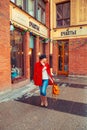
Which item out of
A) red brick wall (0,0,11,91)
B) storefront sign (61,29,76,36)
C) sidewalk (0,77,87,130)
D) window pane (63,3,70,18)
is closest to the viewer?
sidewalk (0,77,87,130)

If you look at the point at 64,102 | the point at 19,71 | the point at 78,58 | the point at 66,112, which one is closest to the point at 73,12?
the point at 78,58

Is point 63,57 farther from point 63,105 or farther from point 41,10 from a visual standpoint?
point 63,105

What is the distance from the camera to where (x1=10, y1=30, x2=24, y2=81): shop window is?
909cm

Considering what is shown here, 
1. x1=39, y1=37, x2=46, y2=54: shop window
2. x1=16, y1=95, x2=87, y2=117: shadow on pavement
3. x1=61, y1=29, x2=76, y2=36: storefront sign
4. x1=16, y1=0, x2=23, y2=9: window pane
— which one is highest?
x1=16, y1=0, x2=23, y2=9: window pane

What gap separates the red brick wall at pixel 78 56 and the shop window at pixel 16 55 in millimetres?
5424

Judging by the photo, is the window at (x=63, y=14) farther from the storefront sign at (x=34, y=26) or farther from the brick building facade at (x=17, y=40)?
the storefront sign at (x=34, y=26)

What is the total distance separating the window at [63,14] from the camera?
14.7 metres

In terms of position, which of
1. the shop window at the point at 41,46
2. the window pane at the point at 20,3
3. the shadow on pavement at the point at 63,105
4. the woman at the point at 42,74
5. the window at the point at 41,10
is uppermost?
the window at the point at 41,10

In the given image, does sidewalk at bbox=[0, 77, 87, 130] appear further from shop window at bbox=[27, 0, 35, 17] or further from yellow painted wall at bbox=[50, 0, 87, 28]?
yellow painted wall at bbox=[50, 0, 87, 28]

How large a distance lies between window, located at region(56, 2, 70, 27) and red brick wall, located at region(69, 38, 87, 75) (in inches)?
70.4

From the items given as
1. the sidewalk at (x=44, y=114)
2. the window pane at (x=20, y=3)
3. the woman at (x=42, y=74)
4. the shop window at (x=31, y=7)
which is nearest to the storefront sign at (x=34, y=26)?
the shop window at (x=31, y=7)

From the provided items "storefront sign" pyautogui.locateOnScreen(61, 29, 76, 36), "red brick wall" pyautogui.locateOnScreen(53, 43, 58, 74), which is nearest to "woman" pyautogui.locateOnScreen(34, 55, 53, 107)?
"storefront sign" pyautogui.locateOnScreen(61, 29, 76, 36)

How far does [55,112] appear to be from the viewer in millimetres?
5566

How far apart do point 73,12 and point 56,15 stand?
5.57 feet
